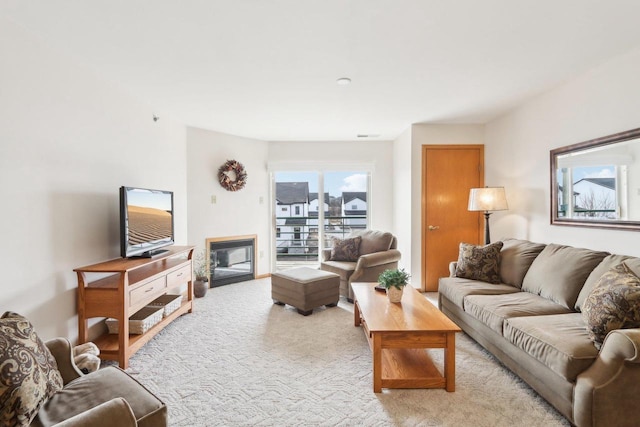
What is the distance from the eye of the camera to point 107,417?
1.13 meters

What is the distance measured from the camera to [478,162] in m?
4.37

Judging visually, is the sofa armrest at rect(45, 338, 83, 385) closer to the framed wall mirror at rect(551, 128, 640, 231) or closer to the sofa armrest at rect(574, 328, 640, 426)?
the sofa armrest at rect(574, 328, 640, 426)

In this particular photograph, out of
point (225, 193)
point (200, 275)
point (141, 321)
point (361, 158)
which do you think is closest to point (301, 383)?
point (141, 321)

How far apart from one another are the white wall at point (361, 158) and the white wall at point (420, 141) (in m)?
1.05

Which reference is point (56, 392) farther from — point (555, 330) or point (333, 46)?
point (555, 330)

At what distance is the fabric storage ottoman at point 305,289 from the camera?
11.4 feet

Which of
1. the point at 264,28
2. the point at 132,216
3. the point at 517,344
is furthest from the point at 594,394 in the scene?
the point at 132,216

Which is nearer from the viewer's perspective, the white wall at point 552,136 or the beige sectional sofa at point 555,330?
the beige sectional sofa at point 555,330

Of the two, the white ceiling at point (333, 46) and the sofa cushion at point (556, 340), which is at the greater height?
the white ceiling at point (333, 46)

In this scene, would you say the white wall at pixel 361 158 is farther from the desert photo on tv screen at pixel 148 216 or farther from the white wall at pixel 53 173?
the white wall at pixel 53 173

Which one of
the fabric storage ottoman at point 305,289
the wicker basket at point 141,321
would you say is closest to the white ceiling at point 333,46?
the fabric storage ottoman at point 305,289

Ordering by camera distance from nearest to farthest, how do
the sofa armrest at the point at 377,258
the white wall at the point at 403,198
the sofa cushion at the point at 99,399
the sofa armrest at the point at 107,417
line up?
the sofa armrest at the point at 107,417 → the sofa cushion at the point at 99,399 → the sofa armrest at the point at 377,258 → the white wall at the point at 403,198

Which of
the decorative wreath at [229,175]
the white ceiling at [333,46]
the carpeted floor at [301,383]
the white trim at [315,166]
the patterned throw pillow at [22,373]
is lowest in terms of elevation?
the carpeted floor at [301,383]

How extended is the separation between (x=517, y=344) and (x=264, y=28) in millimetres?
2627
